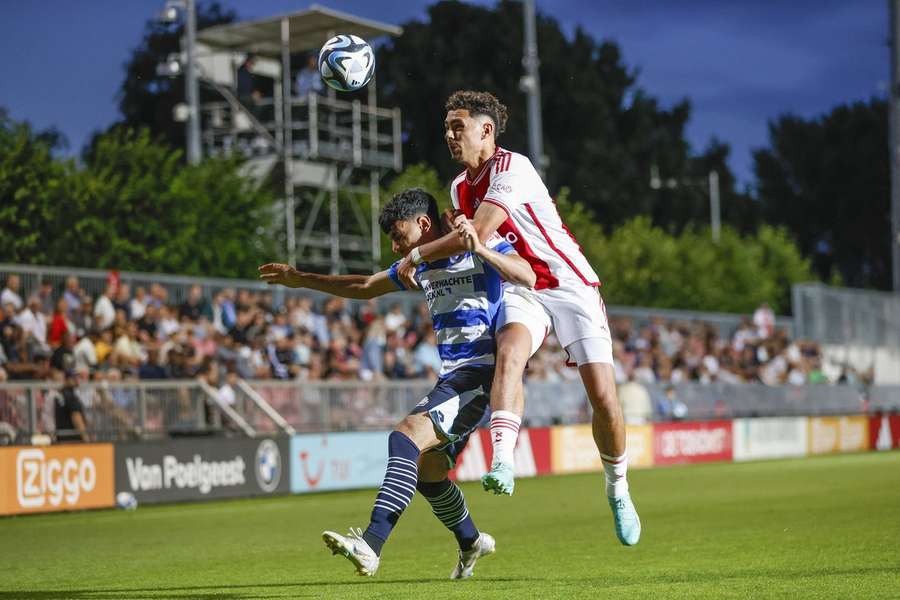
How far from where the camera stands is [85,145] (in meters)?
60.4

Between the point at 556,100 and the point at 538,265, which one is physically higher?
the point at 556,100

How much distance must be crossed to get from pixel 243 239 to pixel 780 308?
40.2 metres

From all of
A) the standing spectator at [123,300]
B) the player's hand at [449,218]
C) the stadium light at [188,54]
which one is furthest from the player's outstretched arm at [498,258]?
the stadium light at [188,54]

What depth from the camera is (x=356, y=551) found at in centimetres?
769

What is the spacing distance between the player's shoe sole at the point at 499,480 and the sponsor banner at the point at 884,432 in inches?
1267

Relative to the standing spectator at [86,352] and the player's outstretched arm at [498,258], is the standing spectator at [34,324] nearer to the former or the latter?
the standing spectator at [86,352]

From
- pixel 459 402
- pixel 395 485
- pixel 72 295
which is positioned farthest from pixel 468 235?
pixel 72 295

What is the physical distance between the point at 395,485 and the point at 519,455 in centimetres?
1906

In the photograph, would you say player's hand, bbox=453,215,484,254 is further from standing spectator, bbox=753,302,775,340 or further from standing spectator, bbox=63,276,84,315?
standing spectator, bbox=753,302,775,340

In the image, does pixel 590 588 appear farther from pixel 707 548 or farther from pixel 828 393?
pixel 828 393

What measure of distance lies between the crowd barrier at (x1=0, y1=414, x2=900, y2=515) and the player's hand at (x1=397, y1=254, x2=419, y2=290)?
907 cm

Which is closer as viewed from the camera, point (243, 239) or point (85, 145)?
point (243, 239)

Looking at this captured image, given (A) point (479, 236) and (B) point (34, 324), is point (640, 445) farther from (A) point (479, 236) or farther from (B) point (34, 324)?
(A) point (479, 236)

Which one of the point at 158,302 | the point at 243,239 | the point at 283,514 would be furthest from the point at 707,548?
the point at 243,239
